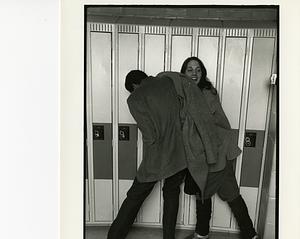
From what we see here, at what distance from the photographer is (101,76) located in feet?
4.29

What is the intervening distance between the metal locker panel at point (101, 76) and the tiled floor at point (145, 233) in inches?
11.6

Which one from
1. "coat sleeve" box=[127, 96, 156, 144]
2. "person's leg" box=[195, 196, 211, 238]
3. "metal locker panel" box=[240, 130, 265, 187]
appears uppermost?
"coat sleeve" box=[127, 96, 156, 144]

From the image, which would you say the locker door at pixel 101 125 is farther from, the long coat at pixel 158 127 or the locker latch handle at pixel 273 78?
the locker latch handle at pixel 273 78

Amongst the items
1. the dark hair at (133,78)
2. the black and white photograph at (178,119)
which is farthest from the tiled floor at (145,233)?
the dark hair at (133,78)

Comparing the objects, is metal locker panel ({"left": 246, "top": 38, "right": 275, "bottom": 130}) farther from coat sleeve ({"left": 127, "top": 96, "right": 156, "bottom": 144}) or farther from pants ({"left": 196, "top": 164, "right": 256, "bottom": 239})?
coat sleeve ({"left": 127, "top": 96, "right": 156, "bottom": 144})

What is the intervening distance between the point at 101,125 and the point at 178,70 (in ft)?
0.83

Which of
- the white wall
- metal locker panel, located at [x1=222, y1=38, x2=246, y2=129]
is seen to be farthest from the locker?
the white wall

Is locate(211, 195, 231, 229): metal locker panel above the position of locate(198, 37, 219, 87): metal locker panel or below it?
below

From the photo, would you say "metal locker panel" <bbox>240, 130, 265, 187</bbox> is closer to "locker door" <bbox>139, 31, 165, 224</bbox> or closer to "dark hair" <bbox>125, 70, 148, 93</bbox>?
"locker door" <bbox>139, 31, 165, 224</bbox>

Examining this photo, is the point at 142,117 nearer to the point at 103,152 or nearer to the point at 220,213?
the point at 103,152

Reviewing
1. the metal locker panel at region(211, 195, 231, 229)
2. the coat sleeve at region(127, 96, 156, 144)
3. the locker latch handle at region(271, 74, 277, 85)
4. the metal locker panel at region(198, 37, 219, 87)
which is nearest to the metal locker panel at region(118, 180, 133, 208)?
the coat sleeve at region(127, 96, 156, 144)

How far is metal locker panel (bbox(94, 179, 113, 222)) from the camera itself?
4.30ft

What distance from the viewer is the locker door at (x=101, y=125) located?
130cm

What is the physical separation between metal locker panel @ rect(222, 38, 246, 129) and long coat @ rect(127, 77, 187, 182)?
134 millimetres
